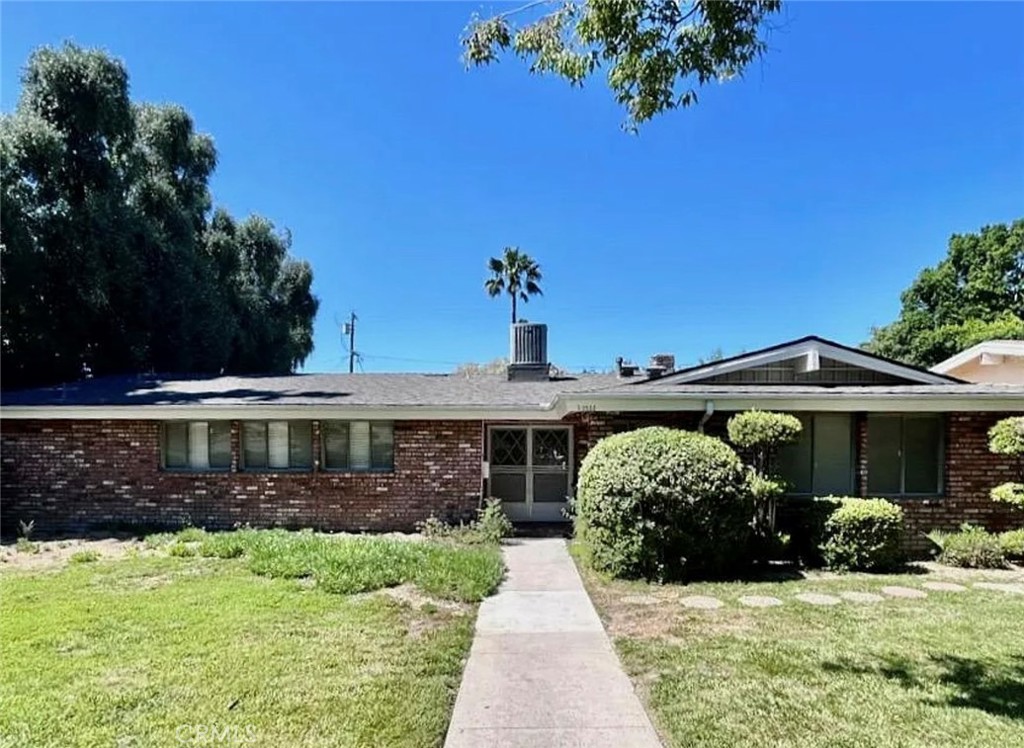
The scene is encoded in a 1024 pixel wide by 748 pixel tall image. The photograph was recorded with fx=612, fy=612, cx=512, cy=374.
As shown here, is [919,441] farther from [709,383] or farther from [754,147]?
[754,147]

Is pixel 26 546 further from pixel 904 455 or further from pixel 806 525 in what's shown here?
pixel 904 455

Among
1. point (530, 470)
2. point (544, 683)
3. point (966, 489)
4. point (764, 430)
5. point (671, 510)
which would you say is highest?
point (764, 430)

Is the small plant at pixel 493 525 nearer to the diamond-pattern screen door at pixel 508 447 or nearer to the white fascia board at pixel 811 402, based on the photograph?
the diamond-pattern screen door at pixel 508 447

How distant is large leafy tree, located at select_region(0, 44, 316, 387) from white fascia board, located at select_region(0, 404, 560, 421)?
5.63 metres

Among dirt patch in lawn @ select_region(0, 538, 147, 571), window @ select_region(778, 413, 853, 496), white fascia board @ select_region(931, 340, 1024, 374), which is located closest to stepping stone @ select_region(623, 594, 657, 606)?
window @ select_region(778, 413, 853, 496)

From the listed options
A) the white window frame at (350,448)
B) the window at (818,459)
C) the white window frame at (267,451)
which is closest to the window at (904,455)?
the window at (818,459)

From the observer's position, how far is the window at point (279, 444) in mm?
11000

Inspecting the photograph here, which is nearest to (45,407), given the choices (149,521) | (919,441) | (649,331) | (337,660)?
(149,521)

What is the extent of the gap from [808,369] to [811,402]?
1329 mm

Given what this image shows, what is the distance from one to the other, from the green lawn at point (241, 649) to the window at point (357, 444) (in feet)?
9.89

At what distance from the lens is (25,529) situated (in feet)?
32.0

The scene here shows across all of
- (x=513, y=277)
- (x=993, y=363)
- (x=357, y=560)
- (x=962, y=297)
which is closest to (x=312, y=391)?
(x=357, y=560)

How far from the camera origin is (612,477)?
7.30 meters

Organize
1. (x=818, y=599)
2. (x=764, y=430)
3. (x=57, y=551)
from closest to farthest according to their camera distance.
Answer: (x=818, y=599) < (x=764, y=430) < (x=57, y=551)
